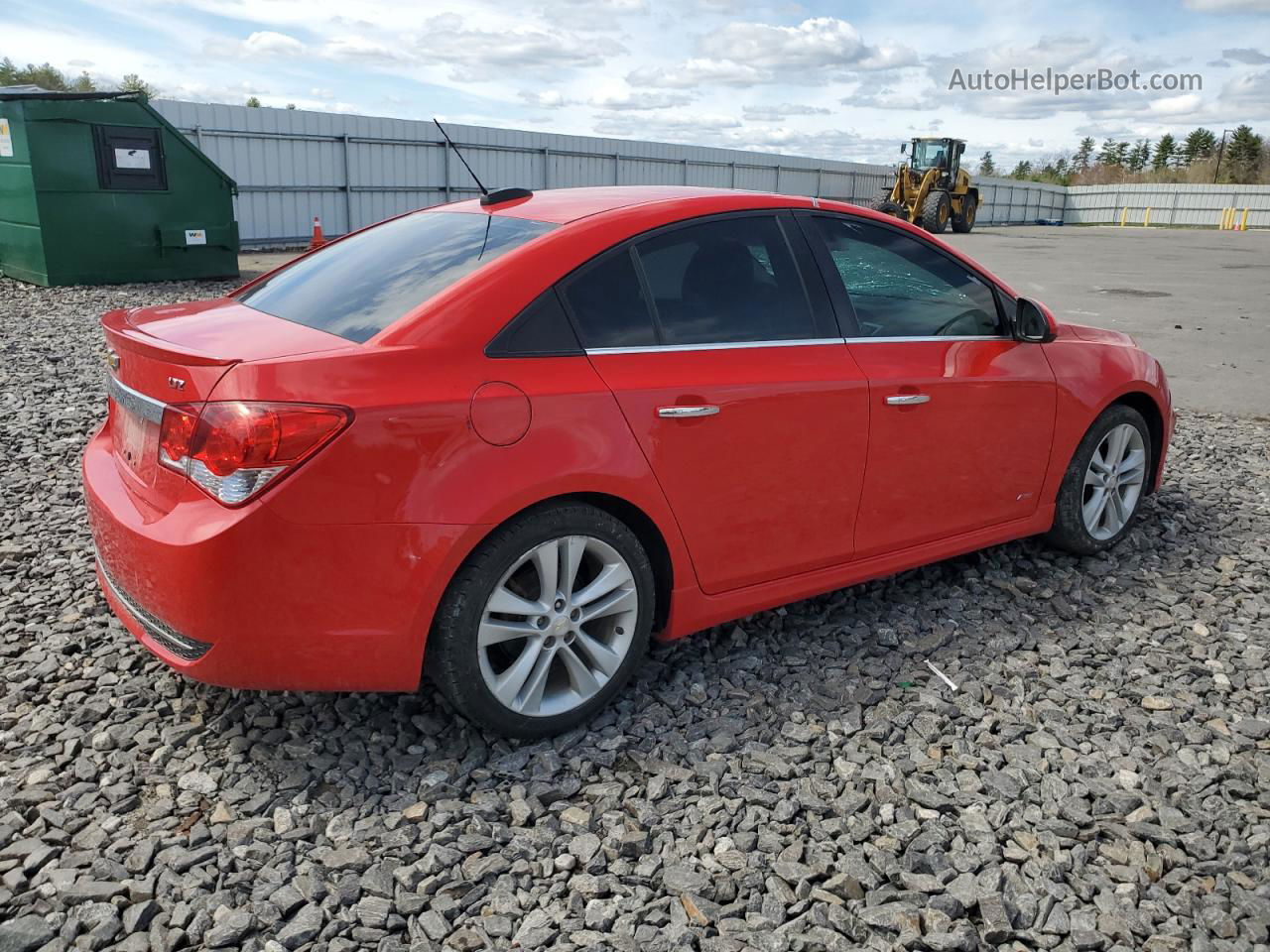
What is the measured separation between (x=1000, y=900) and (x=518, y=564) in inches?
58.0

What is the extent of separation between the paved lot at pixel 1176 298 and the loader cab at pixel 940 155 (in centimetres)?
392

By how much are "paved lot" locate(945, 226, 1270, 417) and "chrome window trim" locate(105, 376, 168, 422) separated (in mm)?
7745

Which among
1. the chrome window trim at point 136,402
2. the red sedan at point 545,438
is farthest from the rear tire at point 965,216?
the chrome window trim at point 136,402

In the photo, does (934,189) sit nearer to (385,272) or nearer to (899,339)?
(899,339)

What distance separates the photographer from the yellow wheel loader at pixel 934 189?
1307 inches

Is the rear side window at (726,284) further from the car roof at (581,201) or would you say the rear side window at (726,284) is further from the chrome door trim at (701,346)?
the car roof at (581,201)

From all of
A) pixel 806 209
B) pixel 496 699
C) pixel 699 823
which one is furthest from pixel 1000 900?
pixel 806 209

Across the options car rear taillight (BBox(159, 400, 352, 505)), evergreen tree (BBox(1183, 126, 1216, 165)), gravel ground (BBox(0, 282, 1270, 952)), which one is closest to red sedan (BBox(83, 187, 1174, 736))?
car rear taillight (BBox(159, 400, 352, 505))

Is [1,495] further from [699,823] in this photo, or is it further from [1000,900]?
[1000,900]

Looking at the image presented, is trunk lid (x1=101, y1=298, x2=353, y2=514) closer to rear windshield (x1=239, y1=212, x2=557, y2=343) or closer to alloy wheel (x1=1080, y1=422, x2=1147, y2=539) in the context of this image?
rear windshield (x1=239, y1=212, x2=557, y2=343)

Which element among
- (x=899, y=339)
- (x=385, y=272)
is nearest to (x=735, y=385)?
(x=899, y=339)

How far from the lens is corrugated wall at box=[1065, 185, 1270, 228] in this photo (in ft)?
184

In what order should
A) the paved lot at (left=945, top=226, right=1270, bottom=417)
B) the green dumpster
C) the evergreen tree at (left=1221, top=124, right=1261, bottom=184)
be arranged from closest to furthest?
the paved lot at (left=945, top=226, right=1270, bottom=417) → the green dumpster → the evergreen tree at (left=1221, top=124, right=1261, bottom=184)

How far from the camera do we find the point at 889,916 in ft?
7.80
